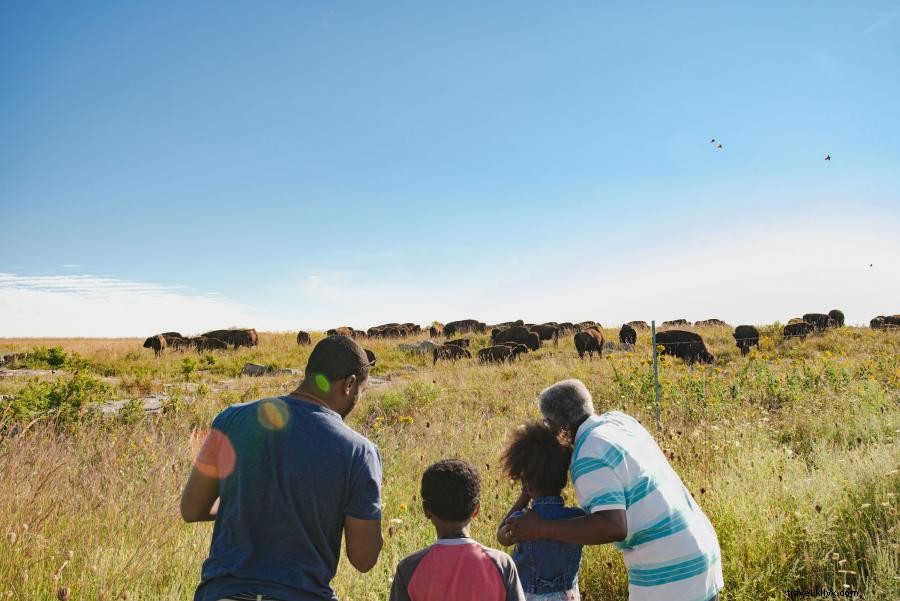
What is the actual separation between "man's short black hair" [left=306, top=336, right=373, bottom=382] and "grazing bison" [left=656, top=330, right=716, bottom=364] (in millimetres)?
19764

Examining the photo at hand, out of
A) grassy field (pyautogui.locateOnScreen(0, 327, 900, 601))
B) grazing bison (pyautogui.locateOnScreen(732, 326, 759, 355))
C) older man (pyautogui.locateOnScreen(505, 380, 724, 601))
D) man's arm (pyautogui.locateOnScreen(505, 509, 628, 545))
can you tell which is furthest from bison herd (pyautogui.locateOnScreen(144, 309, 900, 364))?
man's arm (pyautogui.locateOnScreen(505, 509, 628, 545))

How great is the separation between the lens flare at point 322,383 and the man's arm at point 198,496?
1.81 feet

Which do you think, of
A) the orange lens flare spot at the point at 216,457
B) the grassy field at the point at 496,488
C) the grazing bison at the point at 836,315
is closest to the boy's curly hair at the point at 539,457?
the orange lens flare spot at the point at 216,457

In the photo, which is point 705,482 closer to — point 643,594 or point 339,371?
point 643,594

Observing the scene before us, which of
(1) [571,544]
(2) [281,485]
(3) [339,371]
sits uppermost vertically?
(3) [339,371]

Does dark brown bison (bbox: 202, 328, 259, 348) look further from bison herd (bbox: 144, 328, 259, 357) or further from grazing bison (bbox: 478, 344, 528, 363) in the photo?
grazing bison (bbox: 478, 344, 528, 363)

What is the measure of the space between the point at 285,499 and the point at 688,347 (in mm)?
22342

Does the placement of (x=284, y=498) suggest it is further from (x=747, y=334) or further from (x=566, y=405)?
(x=747, y=334)

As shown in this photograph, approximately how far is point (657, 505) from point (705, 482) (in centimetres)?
304

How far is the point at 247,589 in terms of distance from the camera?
2.12 meters

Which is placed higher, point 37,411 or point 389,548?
point 37,411

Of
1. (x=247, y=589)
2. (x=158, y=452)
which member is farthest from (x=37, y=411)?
(x=247, y=589)

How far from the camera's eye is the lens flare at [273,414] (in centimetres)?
221

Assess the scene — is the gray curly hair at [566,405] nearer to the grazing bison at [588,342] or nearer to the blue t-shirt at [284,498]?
the blue t-shirt at [284,498]
